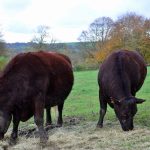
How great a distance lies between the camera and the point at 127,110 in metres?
9.44

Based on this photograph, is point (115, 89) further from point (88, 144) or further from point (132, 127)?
point (88, 144)

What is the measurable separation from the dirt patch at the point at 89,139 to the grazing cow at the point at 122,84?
0.43 meters

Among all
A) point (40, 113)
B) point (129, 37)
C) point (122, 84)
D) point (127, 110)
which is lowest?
point (129, 37)

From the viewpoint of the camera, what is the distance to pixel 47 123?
11578mm

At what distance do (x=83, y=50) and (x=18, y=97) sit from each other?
60.7 meters

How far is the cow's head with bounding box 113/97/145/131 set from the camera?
30.8ft

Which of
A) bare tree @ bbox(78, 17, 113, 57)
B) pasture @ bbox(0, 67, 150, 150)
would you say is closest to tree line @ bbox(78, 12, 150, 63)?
bare tree @ bbox(78, 17, 113, 57)

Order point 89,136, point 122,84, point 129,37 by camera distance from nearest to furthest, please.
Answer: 1. point 89,136
2. point 122,84
3. point 129,37

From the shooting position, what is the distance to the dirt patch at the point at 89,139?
8.12 metres

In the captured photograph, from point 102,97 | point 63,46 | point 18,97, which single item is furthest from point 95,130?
point 63,46

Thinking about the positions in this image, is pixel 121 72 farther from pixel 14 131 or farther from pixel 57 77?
Result: pixel 14 131

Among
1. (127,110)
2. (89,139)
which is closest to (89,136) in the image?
(89,139)

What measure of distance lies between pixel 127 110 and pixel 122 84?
71 centimetres

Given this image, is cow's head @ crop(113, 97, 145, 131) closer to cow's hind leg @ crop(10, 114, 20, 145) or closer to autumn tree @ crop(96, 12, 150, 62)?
cow's hind leg @ crop(10, 114, 20, 145)
